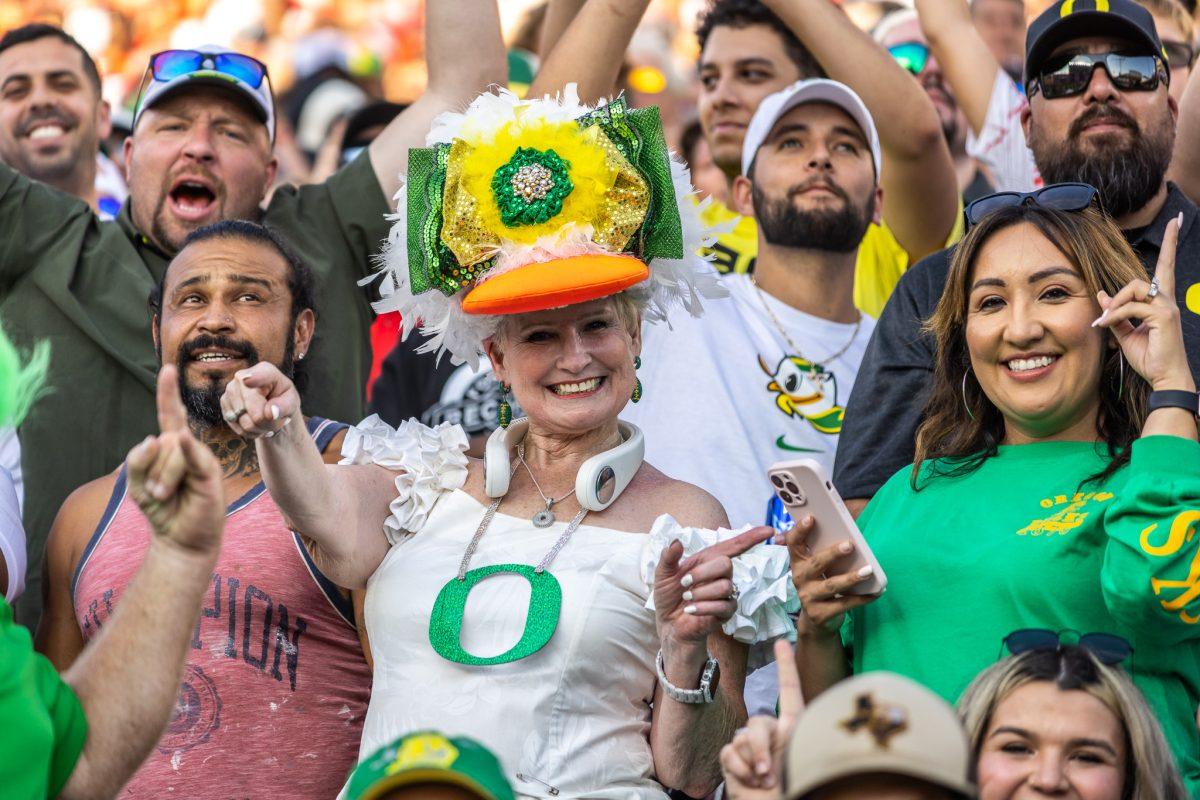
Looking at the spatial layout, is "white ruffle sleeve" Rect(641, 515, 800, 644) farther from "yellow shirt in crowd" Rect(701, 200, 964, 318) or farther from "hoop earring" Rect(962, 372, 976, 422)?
"yellow shirt in crowd" Rect(701, 200, 964, 318)

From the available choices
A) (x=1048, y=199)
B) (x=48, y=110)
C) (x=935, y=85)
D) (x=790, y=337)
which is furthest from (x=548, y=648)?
(x=935, y=85)

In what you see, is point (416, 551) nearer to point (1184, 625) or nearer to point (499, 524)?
point (499, 524)

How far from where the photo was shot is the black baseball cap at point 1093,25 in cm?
449

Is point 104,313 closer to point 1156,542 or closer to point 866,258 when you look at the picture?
point 866,258

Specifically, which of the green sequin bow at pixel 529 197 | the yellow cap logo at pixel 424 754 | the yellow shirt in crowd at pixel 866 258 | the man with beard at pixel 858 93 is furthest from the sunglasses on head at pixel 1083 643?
the yellow shirt in crowd at pixel 866 258

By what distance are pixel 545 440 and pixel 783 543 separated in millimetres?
683

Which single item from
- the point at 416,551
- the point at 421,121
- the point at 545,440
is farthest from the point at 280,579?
the point at 421,121

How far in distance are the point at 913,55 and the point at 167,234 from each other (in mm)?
2966

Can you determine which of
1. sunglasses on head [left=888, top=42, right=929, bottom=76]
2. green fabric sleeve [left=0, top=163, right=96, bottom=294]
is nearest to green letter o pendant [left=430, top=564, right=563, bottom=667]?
green fabric sleeve [left=0, top=163, right=96, bottom=294]

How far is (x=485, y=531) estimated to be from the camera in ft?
12.5

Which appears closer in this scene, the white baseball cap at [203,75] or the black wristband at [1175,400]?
the black wristband at [1175,400]

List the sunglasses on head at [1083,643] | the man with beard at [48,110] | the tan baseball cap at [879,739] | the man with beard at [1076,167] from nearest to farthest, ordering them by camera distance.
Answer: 1. the tan baseball cap at [879,739]
2. the sunglasses on head at [1083,643]
3. the man with beard at [1076,167]
4. the man with beard at [48,110]

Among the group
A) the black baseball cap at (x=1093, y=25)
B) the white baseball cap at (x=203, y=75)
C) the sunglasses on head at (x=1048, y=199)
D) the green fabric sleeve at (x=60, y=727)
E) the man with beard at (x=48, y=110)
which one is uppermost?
the man with beard at (x=48, y=110)

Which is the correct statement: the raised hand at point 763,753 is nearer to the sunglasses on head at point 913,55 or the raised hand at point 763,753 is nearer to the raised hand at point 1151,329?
the raised hand at point 1151,329
